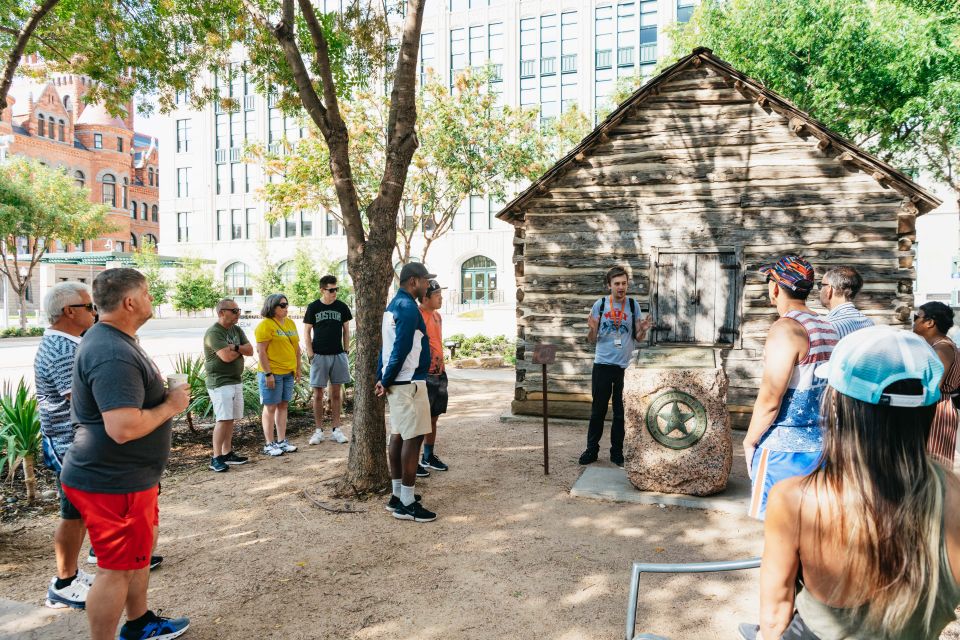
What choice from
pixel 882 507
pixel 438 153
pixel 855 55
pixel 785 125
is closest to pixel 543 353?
pixel 785 125

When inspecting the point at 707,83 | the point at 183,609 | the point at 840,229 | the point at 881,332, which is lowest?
the point at 183,609

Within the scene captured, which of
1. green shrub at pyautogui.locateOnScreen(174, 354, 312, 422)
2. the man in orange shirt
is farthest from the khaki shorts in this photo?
green shrub at pyautogui.locateOnScreen(174, 354, 312, 422)

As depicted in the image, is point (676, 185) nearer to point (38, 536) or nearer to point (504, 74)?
point (38, 536)

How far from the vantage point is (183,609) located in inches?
147

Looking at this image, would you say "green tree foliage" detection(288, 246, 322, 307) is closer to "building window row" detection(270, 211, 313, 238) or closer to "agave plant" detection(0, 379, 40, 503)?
"building window row" detection(270, 211, 313, 238)

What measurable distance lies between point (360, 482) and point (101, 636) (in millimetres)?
2883

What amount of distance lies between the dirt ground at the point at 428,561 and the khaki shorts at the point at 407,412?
0.80 metres

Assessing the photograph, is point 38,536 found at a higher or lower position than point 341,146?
lower

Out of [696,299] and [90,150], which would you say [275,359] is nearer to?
[696,299]

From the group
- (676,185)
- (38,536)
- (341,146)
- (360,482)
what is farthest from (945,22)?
(38,536)

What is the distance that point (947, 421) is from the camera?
417cm

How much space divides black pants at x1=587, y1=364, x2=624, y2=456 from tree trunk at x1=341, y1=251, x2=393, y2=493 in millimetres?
2400

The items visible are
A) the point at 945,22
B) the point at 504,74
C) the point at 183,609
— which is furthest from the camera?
the point at 504,74

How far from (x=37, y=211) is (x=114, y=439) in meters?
29.9
